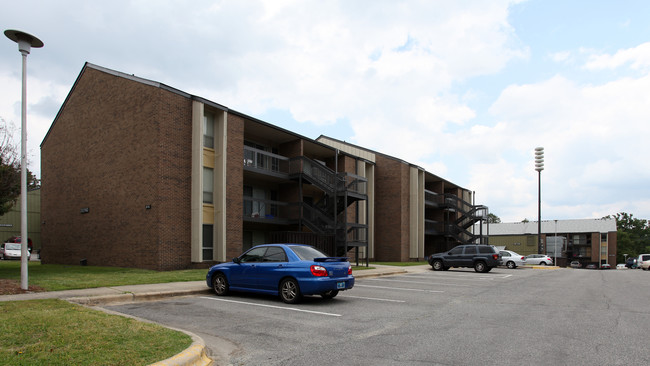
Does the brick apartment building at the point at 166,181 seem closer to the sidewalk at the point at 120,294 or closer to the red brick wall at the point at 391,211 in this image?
the red brick wall at the point at 391,211

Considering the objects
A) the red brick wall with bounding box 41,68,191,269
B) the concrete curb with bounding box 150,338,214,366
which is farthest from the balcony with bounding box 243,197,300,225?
the concrete curb with bounding box 150,338,214,366

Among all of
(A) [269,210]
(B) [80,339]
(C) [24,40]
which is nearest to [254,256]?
(B) [80,339]

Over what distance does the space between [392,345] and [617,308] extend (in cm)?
708

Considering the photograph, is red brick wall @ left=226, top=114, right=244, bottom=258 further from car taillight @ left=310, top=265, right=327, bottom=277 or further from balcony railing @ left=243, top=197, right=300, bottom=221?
car taillight @ left=310, top=265, right=327, bottom=277

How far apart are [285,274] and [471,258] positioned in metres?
17.0

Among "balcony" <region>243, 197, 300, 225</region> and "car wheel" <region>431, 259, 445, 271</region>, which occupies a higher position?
"balcony" <region>243, 197, 300, 225</region>

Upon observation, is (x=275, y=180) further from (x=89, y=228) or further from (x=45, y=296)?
(x=45, y=296)

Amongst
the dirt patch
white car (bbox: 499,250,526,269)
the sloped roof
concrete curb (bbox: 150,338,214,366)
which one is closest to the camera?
concrete curb (bbox: 150,338,214,366)

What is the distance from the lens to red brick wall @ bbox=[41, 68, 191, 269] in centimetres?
1889

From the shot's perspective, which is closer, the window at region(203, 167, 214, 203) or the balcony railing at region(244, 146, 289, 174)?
the window at region(203, 167, 214, 203)

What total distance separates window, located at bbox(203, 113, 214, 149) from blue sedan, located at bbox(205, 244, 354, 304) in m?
10.4

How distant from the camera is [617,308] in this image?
411 inches

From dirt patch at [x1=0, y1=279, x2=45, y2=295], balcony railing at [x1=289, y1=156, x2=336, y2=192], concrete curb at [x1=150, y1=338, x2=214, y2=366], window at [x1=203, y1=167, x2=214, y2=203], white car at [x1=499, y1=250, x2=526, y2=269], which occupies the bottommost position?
white car at [x1=499, y1=250, x2=526, y2=269]

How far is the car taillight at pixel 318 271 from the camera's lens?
402 inches
